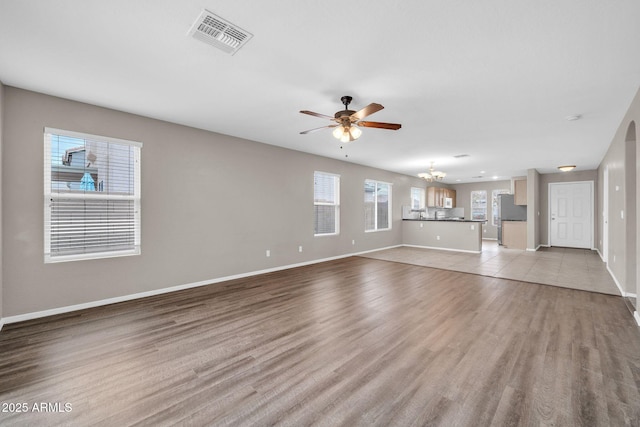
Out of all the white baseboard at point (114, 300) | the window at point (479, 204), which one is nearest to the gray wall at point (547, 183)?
the window at point (479, 204)

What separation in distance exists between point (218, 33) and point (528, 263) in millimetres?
7317

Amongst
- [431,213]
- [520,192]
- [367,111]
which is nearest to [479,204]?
[520,192]

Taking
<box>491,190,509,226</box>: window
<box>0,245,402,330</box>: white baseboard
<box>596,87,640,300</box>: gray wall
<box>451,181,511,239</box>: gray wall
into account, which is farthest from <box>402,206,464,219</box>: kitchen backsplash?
<box>0,245,402,330</box>: white baseboard

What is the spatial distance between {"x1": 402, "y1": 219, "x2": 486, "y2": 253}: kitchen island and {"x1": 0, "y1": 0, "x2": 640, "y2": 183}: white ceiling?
12.9ft

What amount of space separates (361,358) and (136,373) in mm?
1746

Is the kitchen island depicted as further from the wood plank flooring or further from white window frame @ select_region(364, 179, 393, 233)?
the wood plank flooring

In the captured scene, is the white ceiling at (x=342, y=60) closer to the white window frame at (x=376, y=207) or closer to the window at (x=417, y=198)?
the white window frame at (x=376, y=207)

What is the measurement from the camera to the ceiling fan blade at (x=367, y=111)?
2.66 meters

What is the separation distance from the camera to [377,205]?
8.33m

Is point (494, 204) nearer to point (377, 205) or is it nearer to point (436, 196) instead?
point (436, 196)

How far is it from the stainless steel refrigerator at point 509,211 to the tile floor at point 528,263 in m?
1.18

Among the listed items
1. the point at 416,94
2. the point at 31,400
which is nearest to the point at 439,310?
the point at 416,94

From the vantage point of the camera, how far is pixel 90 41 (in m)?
2.16

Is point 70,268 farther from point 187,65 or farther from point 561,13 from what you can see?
point 561,13
